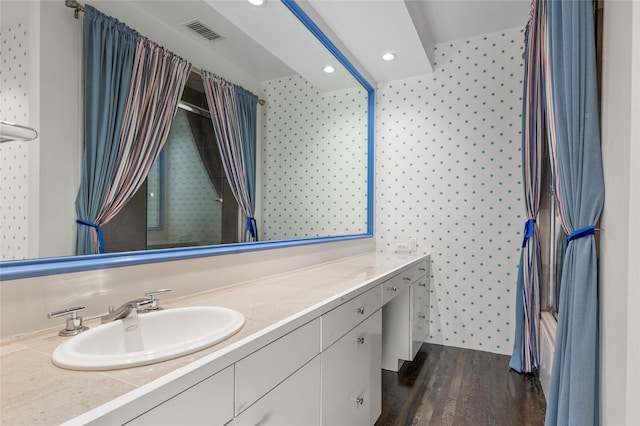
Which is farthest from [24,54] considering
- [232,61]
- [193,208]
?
[232,61]

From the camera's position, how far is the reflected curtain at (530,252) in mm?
2307

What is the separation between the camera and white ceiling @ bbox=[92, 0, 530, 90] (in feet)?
4.33

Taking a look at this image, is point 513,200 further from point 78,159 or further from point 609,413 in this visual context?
point 78,159

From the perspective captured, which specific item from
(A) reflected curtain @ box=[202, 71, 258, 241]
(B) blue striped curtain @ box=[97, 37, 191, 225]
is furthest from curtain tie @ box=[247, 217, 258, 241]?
(B) blue striped curtain @ box=[97, 37, 191, 225]

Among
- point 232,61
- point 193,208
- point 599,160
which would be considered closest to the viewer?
point 599,160

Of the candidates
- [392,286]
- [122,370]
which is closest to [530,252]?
[392,286]

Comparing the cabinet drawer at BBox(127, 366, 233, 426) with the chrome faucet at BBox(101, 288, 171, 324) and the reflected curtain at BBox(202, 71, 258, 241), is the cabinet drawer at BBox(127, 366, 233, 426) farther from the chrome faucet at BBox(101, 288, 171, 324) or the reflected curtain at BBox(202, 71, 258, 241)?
the reflected curtain at BBox(202, 71, 258, 241)

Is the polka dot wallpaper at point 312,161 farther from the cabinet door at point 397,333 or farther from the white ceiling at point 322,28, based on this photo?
the cabinet door at point 397,333

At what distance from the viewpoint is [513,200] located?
269 centimetres

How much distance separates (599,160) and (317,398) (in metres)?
1.25

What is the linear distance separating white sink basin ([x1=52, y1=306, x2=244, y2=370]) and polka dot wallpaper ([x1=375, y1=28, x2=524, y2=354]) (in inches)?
90.7

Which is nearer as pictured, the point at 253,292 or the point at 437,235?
the point at 253,292

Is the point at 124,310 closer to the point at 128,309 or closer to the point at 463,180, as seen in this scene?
the point at 128,309

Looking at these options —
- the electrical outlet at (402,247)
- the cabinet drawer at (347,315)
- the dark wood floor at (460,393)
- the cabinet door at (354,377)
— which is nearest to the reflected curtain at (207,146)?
the cabinet drawer at (347,315)
